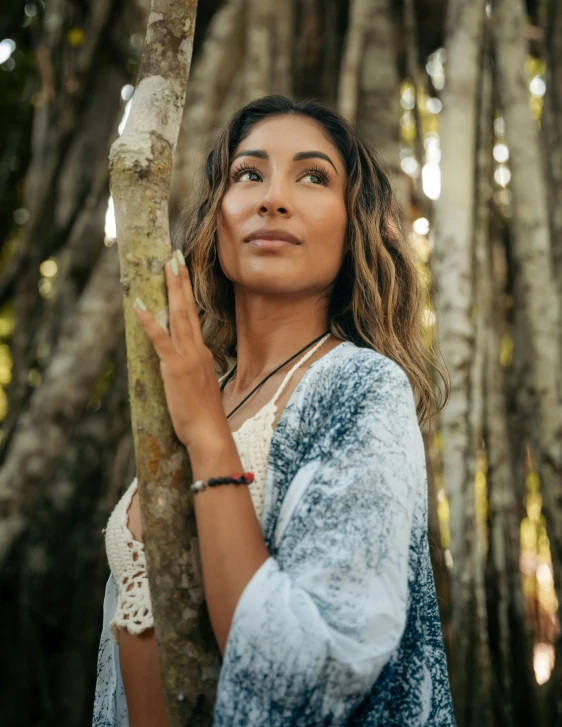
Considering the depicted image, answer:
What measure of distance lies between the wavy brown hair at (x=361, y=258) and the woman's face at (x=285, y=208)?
→ 3cm

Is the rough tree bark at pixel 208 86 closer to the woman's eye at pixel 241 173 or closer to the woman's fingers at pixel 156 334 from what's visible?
the woman's eye at pixel 241 173

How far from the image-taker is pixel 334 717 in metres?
0.73

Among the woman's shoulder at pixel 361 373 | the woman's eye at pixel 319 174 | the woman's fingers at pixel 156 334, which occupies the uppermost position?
the woman's eye at pixel 319 174

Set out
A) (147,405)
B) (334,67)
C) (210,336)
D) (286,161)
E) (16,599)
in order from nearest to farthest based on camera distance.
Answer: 1. (147,405)
2. (286,161)
3. (210,336)
4. (334,67)
5. (16,599)

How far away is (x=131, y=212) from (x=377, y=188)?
Result: 0.49m

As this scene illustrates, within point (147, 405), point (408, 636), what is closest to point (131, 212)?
point (147, 405)

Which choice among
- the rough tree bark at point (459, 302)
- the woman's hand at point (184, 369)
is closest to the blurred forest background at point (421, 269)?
the rough tree bark at point (459, 302)

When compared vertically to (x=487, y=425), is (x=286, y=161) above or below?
above

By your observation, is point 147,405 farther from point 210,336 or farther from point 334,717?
point 210,336

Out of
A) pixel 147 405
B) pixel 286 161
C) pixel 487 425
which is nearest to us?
pixel 147 405

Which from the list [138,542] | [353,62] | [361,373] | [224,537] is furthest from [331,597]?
[353,62]

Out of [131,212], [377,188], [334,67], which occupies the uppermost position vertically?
[334,67]

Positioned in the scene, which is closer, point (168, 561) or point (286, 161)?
point (168, 561)

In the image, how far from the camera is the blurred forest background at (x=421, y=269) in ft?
6.57
